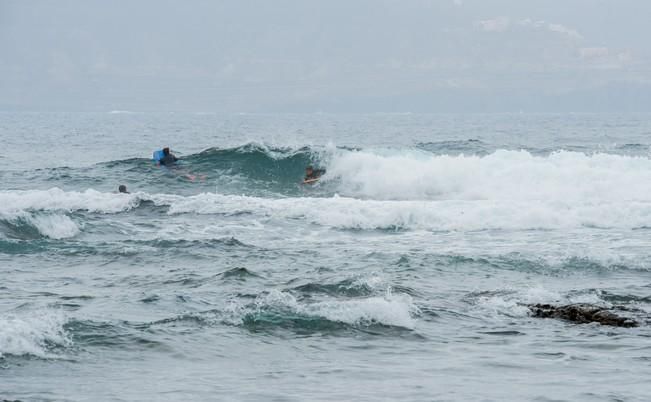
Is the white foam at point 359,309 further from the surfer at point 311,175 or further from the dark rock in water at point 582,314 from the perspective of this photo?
the surfer at point 311,175

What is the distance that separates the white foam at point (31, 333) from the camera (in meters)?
9.95

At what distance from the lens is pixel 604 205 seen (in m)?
22.7

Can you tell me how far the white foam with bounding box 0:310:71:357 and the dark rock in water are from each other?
6155 millimetres

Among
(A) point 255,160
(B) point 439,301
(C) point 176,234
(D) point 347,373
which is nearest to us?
(D) point 347,373

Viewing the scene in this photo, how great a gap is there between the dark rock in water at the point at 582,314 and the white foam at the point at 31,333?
6.15m

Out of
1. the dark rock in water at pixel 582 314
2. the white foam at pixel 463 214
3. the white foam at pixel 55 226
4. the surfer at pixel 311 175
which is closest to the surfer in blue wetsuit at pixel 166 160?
the surfer at pixel 311 175

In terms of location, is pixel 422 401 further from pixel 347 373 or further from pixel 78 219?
pixel 78 219

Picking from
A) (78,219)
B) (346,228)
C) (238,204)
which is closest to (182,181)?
(238,204)

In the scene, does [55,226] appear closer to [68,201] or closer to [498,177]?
[68,201]

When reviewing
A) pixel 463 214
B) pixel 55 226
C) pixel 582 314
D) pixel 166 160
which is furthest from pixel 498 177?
pixel 582 314

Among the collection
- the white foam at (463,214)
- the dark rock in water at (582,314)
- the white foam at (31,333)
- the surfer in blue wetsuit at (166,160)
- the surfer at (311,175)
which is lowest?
the white foam at (31,333)

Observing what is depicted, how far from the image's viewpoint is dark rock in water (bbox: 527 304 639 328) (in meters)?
11.5

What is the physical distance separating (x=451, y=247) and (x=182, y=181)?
1527 centimetres

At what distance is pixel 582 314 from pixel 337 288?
3.68 metres
